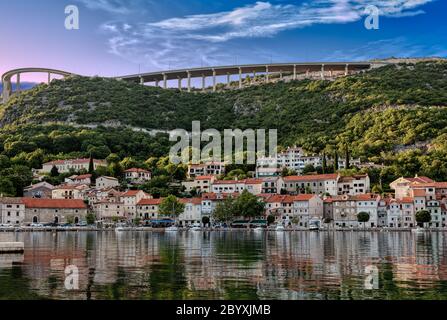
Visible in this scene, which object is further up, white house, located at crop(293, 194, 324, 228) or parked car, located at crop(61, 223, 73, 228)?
white house, located at crop(293, 194, 324, 228)

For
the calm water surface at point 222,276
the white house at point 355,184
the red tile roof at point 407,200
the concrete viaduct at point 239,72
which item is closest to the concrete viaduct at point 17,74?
the concrete viaduct at point 239,72

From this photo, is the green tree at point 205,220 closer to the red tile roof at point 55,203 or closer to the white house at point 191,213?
the white house at point 191,213

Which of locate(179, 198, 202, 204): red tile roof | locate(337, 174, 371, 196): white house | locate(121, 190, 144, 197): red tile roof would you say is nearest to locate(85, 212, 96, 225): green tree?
locate(121, 190, 144, 197): red tile roof

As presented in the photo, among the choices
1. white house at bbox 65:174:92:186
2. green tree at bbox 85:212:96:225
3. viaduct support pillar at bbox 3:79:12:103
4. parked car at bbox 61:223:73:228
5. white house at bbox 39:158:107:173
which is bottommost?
parked car at bbox 61:223:73:228

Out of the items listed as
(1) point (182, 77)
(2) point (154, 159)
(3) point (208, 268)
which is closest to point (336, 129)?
(2) point (154, 159)

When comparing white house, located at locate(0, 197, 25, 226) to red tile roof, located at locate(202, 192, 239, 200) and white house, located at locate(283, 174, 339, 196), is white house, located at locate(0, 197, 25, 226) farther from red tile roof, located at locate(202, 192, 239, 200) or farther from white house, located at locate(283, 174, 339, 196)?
white house, located at locate(283, 174, 339, 196)

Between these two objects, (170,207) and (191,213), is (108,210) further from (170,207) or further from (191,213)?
(191,213)

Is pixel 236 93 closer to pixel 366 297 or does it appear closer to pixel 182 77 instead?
pixel 182 77

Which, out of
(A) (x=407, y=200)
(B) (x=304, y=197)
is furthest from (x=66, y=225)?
(A) (x=407, y=200)

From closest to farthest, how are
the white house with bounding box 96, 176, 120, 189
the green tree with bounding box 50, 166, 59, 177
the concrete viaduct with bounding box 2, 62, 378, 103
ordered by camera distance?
the white house with bounding box 96, 176, 120, 189, the green tree with bounding box 50, 166, 59, 177, the concrete viaduct with bounding box 2, 62, 378, 103
